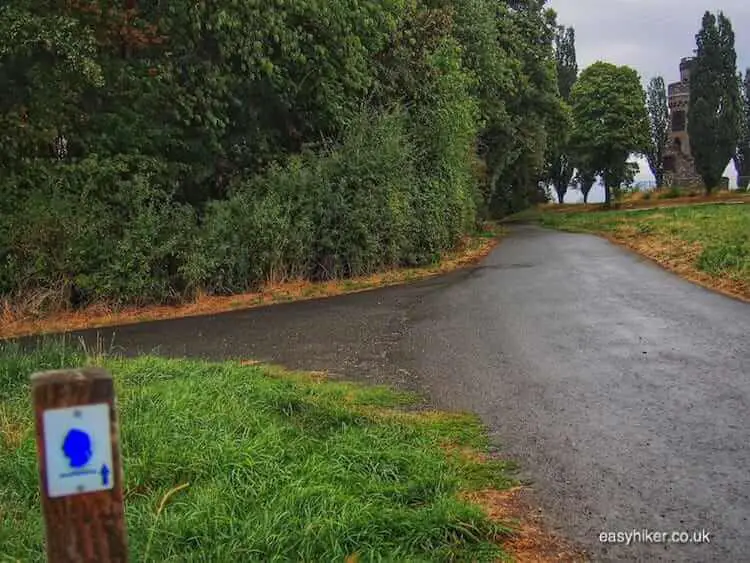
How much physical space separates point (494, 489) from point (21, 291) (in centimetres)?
945

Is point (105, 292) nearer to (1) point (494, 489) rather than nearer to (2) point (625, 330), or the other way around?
(2) point (625, 330)

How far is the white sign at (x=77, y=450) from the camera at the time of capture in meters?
1.72

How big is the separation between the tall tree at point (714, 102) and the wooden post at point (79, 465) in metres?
46.3

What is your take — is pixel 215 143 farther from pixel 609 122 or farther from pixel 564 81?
pixel 564 81

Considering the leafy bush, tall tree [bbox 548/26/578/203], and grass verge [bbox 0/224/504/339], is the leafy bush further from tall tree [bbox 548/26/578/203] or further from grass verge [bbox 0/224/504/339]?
tall tree [bbox 548/26/578/203]

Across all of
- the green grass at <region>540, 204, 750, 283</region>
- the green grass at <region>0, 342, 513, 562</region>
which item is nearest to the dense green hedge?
the green grass at <region>540, 204, 750, 283</region>

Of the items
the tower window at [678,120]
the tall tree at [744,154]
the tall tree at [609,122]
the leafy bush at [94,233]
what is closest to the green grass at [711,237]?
the leafy bush at [94,233]

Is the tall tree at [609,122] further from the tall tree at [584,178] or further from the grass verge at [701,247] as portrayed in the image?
the grass verge at [701,247]

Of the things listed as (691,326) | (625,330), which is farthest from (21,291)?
(691,326)

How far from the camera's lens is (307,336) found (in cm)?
849

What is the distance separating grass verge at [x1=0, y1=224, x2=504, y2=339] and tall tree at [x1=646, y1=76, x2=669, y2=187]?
155 ft

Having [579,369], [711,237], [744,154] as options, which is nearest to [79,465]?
[579,369]

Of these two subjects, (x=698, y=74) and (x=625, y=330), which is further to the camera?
(x=698, y=74)

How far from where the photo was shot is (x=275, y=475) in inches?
145
